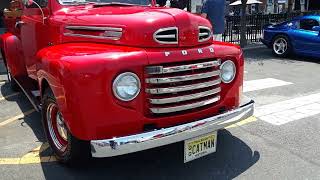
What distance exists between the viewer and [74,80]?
3.36 meters

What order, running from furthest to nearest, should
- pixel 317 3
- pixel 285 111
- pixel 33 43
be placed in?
pixel 317 3, pixel 285 111, pixel 33 43

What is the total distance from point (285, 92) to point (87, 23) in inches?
177

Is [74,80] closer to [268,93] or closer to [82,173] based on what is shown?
[82,173]

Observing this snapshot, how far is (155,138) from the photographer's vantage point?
11.2 ft

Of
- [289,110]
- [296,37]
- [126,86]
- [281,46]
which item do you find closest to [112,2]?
[126,86]

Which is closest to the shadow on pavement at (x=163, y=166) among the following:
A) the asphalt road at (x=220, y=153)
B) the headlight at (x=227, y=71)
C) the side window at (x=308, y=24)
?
the asphalt road at (x=220, y=153)

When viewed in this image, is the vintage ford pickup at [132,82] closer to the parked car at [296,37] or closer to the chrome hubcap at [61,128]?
the chrome hubcap at [61,128]

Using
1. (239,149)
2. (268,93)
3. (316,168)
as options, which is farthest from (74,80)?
(268,93)

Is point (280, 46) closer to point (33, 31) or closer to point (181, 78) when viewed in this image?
point (33, 31)

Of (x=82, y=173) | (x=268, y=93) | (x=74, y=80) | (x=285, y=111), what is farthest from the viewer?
(x=268, y=93)

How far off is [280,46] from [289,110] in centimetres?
579

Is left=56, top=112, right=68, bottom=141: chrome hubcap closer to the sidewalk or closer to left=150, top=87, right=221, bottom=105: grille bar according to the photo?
left=150, top=87, right=221, bottom=105: grille bar

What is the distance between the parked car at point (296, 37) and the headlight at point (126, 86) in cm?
833

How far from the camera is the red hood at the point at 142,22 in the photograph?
3764 mm
